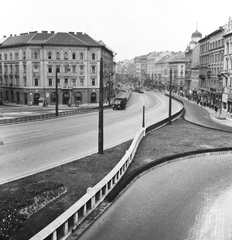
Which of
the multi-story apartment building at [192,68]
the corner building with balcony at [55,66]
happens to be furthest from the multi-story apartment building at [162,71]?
the corner building with balcony at [55,66]

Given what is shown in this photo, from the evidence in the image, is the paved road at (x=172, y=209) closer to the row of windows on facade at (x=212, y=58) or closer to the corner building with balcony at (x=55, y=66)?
the row of windows on facade at (x=212, y=58)

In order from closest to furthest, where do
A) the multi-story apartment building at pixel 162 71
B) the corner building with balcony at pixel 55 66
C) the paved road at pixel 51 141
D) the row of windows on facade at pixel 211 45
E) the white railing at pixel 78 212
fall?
the white railing at pixel 78 212
the paved road at pixel 51 141
the row of windows on facade at pixel 211 45
the corner building with balcony at pixel 55 66
the multi-story apartment building at pixel 162 71

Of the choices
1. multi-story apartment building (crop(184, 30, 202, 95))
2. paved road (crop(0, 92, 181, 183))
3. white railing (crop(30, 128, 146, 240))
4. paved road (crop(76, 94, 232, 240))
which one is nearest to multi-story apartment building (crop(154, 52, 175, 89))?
multi-story apartment building (crop(184, 30, 202, 95))

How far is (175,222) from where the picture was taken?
12.6 meters

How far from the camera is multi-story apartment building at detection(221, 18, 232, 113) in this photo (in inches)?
2126

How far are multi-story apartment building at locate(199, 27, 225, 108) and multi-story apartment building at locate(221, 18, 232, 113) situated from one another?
3500 millimetres

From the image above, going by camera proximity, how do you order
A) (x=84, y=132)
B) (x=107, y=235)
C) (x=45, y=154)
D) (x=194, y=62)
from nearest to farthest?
1. (x=107, y=235)
2. (x=45, y=154)
3. (x=84, y=132)
4. (x=194, y=62)

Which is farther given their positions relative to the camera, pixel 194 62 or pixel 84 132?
pixel 194 62

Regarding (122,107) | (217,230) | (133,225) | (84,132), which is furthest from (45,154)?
(122,107)

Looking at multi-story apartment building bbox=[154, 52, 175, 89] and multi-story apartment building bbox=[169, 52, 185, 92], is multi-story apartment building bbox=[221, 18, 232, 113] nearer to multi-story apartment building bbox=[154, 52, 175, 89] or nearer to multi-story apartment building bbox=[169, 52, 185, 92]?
multi-story apartment building bbox=[169, 52, 185, 92]

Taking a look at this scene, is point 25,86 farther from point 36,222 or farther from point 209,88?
point 36,222

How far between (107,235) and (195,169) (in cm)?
1073

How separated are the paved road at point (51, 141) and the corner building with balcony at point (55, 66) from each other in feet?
93.2

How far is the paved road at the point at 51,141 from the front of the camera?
65.0 ft
